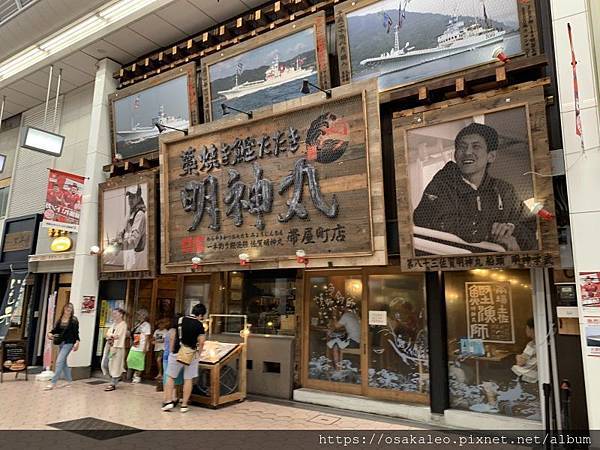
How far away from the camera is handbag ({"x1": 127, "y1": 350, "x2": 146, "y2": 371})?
9477 millimetres

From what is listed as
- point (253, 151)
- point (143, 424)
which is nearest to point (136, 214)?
point (253, 151)

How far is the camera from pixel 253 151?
8.35 meters

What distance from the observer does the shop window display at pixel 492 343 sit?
6.20 meters

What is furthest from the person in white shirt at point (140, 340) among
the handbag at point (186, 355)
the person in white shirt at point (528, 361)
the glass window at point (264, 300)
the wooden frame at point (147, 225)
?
the person in white shirt at point (528, 361)

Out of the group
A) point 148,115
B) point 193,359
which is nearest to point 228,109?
point 148,115

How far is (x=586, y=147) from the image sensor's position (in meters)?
5.43

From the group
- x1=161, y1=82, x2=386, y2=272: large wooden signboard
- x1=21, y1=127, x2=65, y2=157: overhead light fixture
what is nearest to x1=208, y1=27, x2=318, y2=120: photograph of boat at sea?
x1=161, y1=82, x2=386, y2=272: large wooden signboard

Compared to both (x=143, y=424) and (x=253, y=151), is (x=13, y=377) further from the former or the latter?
(x=253, y=151)

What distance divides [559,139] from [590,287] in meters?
2.02

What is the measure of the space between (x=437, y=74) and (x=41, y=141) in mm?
8659

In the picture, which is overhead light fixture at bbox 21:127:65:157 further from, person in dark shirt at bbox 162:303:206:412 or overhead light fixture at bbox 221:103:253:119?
person in dark shirt at bbox 162:303:206:412

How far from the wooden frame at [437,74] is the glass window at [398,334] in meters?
3.26

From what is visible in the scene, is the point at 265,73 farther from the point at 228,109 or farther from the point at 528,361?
the point at 528,361

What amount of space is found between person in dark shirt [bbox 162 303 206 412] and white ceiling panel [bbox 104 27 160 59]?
7.17 m
